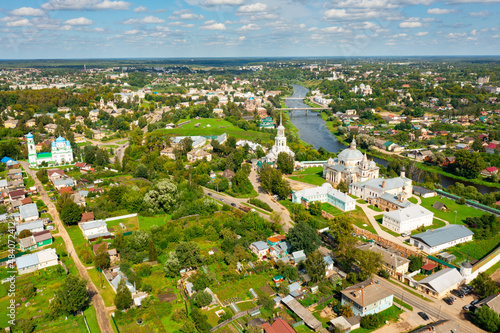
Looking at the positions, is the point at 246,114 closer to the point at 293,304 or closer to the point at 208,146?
the point at 208,146

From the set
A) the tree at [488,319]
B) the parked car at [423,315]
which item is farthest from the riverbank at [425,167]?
the parked car at [423,315]

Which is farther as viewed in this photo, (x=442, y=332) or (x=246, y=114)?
(x=246, y=114)

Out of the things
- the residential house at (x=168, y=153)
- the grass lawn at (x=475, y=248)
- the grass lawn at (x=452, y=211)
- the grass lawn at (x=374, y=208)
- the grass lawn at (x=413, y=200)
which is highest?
the residential house at (x=168, y=153)

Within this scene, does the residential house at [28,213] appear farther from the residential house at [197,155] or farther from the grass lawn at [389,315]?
the grass lawn at [389,315]

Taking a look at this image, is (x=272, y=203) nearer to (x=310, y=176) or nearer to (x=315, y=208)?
(x=315, y=208)

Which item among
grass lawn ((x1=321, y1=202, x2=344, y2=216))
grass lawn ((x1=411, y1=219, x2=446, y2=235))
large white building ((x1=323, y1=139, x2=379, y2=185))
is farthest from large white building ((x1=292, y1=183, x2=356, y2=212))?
grass lawn ((x1=411, y1=219, x2=446, y2=235))

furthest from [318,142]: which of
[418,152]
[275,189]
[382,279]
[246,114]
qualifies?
[382,279]
